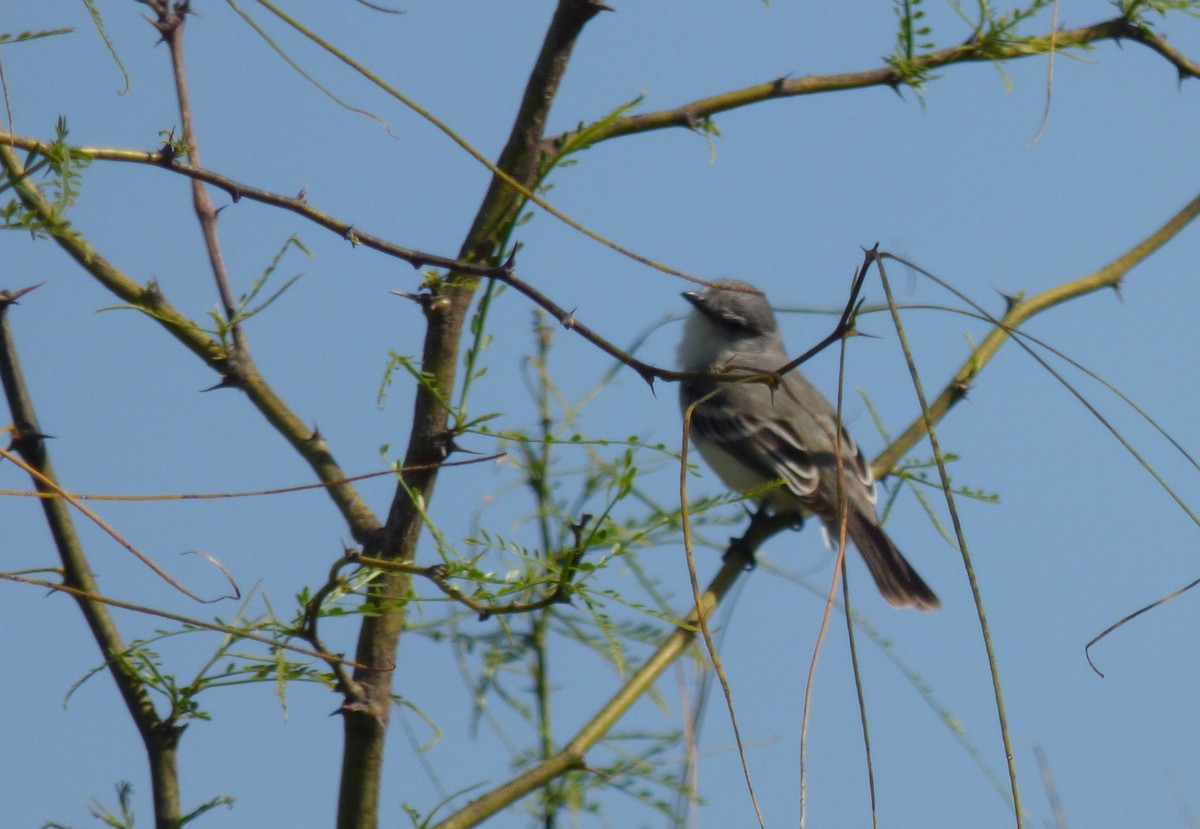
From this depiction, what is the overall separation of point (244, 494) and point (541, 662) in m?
1.66

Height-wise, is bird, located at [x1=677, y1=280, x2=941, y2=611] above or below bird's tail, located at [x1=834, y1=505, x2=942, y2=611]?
above

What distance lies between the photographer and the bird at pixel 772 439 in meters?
6.06

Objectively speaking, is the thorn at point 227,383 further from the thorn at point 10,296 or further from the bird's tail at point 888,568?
the bird's tail at point 888,568

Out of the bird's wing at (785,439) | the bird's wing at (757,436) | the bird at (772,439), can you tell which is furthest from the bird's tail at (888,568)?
the bird's wing at (757,436)

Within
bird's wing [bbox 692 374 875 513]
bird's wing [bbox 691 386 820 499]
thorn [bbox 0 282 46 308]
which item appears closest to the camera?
thorn [bbox 0 282 46 308]

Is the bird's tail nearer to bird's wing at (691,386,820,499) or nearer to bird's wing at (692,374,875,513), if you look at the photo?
bird's wing at (692,374,875,513)

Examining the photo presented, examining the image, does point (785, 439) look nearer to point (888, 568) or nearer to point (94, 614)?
point (888, 568)

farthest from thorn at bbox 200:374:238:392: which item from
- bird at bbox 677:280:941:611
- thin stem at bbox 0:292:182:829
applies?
bird at bbox 677:280:941:611

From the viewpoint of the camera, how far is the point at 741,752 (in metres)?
1.60

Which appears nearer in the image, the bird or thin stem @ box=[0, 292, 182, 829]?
thin stem @ box=[0, 292, 182, 829]

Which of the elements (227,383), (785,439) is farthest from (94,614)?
(785,439)

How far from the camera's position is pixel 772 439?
6477 millimetres

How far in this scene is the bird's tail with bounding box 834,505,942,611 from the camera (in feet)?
19.8

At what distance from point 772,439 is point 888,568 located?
869mm
